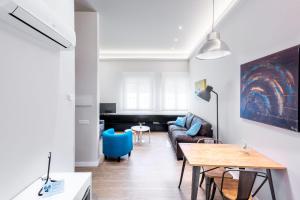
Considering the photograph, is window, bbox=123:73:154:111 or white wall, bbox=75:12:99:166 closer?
white wall, bbox=75:12:99:166

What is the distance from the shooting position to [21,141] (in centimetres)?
139

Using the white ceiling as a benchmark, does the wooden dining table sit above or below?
below

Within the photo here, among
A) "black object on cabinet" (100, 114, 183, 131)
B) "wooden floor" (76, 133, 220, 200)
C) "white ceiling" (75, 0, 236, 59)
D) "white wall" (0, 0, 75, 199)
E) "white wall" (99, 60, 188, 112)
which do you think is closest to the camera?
"white wall" (0, 0, 75, 199)

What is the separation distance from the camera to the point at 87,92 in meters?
3.63

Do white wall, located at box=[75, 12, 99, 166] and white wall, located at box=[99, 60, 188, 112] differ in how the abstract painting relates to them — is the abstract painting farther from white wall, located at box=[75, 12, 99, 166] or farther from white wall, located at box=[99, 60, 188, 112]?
white wall, located at box=[99, 60, 188, 112]

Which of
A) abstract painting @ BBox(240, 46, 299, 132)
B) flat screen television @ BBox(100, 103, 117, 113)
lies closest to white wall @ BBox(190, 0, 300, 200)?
abstract painting @ BBox(240, 46, 299, 132)

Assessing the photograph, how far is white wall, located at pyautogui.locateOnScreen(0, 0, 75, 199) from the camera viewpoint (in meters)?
1.24

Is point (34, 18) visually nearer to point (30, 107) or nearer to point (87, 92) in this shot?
point (30, 107)

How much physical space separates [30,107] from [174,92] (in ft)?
20.4

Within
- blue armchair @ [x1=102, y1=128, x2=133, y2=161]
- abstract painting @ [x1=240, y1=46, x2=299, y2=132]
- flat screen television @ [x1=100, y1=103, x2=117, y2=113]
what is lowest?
blue armchair @ [x1=102, y1=128, x2=133, y2=161]

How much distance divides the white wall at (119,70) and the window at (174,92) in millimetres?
295

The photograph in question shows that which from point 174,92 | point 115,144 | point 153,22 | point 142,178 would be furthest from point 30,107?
point 174,92

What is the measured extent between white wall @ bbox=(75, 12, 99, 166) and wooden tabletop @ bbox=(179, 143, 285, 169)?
2.06 meters

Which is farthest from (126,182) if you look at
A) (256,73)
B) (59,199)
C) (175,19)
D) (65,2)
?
(175,19)
